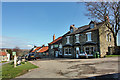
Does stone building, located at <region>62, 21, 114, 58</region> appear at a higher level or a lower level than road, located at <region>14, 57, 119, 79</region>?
higher

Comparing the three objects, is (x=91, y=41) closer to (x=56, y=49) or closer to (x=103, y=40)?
(x=103, y=40)

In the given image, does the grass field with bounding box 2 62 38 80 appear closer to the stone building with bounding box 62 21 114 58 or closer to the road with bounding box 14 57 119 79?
the road with bounding box 14 57 119 79

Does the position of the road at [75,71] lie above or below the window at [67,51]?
below

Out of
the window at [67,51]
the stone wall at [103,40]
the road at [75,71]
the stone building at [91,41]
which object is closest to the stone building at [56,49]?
the window at [67,51]

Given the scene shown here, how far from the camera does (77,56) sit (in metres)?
23.4

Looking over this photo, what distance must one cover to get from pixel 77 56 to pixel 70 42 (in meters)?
5.48

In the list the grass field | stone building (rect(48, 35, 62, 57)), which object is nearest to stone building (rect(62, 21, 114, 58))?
stone building (rect(48, 35, 62, 57))

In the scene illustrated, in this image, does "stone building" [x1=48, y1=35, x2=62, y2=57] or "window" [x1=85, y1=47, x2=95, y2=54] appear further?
"stone building" [x1=48, y1=35, x2=62, y2=57]

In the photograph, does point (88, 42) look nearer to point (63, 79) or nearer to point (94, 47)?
point (94, 47)

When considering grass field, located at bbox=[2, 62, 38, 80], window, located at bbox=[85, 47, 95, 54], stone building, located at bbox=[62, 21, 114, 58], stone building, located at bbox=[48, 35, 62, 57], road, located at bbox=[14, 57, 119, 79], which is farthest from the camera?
stone building, located at bbox=[48, 35, 62, 57]

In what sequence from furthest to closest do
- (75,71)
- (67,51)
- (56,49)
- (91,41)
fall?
(56,49) → (67,51) → (91,41) → (75,71)

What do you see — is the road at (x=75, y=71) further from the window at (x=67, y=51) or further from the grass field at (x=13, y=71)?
the window at (x=67, y=51)

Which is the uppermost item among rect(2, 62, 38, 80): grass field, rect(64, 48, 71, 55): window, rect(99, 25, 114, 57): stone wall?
rect(99, 25, 114, 57): stone wall

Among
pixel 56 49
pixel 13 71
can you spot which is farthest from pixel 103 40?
pixel 13 71
